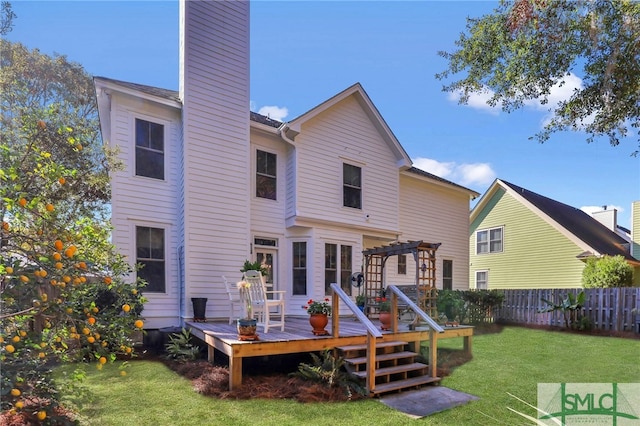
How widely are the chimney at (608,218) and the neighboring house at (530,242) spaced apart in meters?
0.06

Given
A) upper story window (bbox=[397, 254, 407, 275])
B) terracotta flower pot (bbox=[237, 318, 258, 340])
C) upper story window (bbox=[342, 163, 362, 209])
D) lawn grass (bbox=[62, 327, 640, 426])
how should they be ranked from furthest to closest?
upper story window (bbox=[397, 254, 407, 275]) → upper story window (bbox=[342, 163, 362, 209]) → terracotta flower pot (bbox=[237, 318, 258, 340]) → lawn grass (bbox=[62, 327, 640, 426])

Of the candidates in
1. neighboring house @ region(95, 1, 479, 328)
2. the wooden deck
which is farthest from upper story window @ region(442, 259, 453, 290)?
the wooden deck

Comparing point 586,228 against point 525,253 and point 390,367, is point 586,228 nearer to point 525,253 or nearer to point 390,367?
point 525,253

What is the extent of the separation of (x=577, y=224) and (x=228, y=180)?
17.3 meters

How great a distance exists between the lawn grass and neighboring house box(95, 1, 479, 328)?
105 inches

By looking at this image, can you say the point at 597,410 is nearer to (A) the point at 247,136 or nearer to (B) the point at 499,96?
(B) the point at 499,96

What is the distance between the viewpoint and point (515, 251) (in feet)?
58.4

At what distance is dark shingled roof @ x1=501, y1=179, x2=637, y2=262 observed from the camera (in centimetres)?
1619

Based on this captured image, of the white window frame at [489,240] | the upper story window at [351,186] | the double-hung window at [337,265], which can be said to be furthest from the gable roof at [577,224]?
the double-hung window at [337,265]

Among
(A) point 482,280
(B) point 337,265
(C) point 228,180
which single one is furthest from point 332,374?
(A) point 482,280

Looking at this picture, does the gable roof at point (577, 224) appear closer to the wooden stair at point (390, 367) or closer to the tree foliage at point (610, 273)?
the tree foliage at point (610, 273)

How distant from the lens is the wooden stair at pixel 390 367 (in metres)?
5.14

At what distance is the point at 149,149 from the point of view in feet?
27.6

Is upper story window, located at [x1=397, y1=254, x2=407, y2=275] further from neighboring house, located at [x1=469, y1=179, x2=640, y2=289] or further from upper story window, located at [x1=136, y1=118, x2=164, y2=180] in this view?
neighboring house, located at [x1=469, y1=179, x2=640, y2=289]
